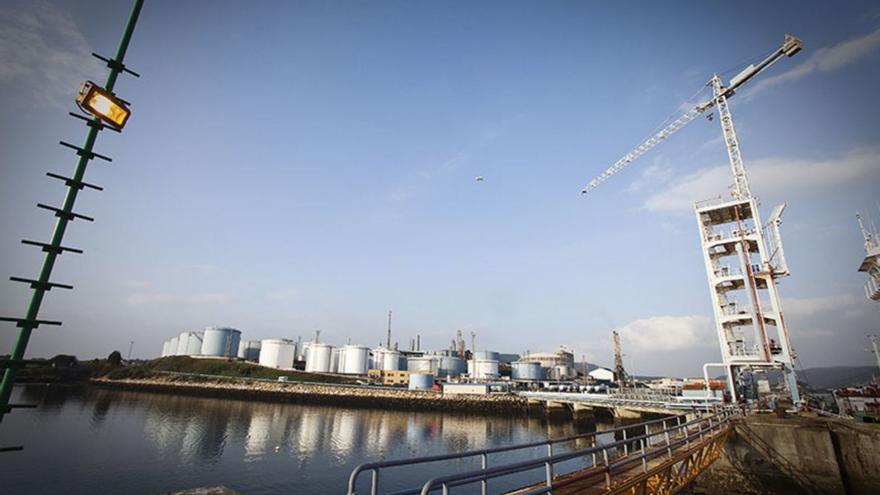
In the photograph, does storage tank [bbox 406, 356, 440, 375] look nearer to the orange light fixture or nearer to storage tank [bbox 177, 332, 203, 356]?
storage tank [bbox 177, 332, 203, 356]

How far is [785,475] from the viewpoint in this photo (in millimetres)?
21375

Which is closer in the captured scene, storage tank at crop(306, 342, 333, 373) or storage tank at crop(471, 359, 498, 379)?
storage tank at crop(306, 342, 333, 373)

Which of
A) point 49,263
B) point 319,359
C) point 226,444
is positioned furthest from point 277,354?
point 49,263

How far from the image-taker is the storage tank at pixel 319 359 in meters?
123

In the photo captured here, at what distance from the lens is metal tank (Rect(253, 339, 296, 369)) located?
120375mm

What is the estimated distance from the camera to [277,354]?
12138cm

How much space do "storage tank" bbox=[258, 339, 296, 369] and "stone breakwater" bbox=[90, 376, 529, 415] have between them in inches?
759

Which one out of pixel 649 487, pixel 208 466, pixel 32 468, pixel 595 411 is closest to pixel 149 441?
pixel 32 468

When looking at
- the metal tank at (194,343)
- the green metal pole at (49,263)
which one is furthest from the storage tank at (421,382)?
the green metal pole at (49,263)

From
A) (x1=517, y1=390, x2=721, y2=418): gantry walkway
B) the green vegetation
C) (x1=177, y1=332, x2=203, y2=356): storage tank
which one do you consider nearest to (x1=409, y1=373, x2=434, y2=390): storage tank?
the green vegetation

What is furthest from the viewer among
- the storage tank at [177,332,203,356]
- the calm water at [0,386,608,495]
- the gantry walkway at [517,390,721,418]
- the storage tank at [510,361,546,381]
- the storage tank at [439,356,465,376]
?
the storage tank at [177,332,203,356]

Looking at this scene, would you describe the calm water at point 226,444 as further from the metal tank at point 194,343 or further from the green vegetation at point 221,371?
the metal tank at point 194,343

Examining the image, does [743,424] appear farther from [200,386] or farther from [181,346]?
[181,346]

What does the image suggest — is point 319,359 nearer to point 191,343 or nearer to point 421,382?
point 421,382
